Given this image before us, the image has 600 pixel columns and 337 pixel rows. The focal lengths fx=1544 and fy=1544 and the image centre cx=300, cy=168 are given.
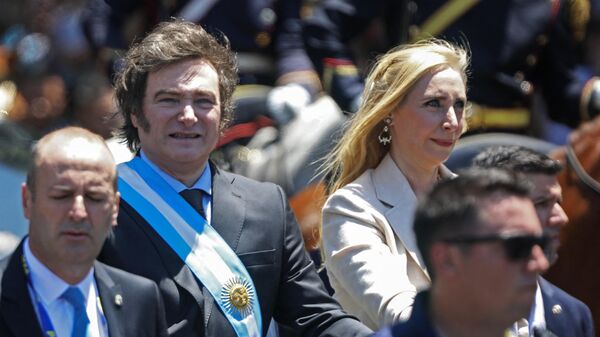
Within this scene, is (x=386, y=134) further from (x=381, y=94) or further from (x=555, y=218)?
(x=555, y=218)

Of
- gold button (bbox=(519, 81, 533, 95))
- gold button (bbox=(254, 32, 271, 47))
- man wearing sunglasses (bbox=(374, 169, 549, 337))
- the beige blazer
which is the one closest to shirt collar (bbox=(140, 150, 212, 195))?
the beige blazer

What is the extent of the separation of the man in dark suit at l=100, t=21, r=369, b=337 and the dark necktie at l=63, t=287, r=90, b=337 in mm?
540

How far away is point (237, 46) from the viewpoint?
8414 millimetres

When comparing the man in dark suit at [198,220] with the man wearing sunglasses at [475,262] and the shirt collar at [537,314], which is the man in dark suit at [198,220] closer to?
the shirt collar at [537,314]

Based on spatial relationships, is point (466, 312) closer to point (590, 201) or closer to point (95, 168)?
point (95, 168)

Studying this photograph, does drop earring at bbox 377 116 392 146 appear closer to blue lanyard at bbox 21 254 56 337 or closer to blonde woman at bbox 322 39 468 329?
blonde woman at bbox 322 39 468 329

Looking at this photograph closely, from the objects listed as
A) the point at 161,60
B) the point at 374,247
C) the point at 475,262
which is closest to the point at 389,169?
the point at 374,247

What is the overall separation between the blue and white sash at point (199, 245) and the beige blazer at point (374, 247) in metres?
0.32

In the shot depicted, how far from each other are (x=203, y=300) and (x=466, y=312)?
131 cm

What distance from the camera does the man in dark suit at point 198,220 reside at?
4.48 meters

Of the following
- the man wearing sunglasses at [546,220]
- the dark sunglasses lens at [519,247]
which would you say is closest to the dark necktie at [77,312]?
the dark sunglasses lens at [519,247]

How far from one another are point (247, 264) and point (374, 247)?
390mm

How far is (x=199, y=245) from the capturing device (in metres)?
4.54

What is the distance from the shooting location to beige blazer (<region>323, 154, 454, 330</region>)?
4559 mm
